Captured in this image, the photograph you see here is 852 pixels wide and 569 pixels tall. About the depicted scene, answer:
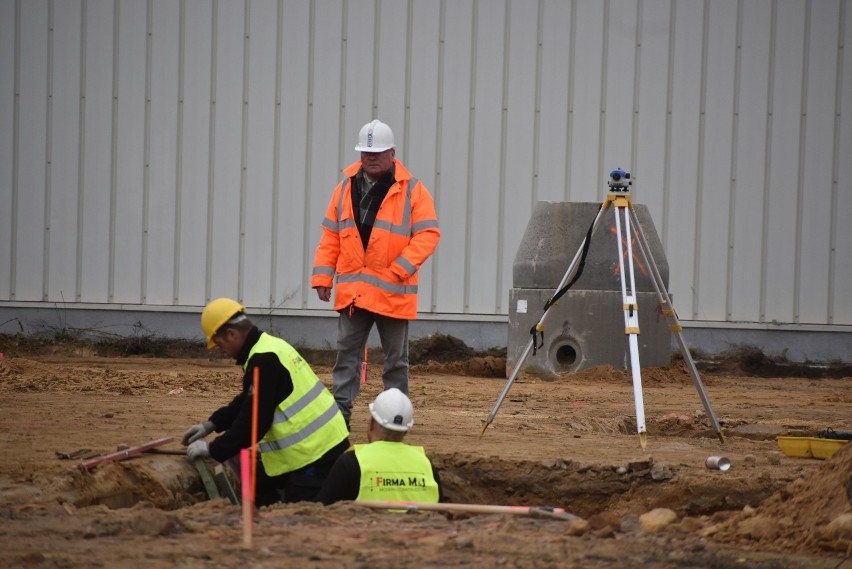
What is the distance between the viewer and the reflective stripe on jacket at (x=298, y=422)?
6.18m

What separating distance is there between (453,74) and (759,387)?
17.6ft

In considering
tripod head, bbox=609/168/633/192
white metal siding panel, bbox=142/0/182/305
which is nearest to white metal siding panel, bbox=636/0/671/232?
white metal siding panel, bbox=142/0/182/305

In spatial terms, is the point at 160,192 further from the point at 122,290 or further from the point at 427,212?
the point at 427,212

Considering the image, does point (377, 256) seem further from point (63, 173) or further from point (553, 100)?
point (63, 173)

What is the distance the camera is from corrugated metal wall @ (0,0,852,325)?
1408cm

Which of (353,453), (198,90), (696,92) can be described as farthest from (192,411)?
(696,92)

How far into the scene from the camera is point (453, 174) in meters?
14.2

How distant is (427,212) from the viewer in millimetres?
7938

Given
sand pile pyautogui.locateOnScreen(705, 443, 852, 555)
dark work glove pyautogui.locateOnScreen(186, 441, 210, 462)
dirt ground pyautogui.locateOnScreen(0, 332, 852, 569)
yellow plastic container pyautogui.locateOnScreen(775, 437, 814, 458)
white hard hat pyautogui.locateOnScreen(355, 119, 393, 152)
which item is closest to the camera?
dirt ground pyautogui.locateOnScreen(0, 332, 852, 569)

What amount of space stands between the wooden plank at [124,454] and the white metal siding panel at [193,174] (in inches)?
294

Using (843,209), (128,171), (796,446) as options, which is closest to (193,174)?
(128,171)

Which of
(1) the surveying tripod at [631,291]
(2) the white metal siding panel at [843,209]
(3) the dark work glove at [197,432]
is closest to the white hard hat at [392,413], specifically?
(3) the dark work glove at [197,432]

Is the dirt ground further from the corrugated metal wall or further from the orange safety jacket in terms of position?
the corrugated metal wall

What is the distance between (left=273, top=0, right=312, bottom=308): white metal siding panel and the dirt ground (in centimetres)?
206
